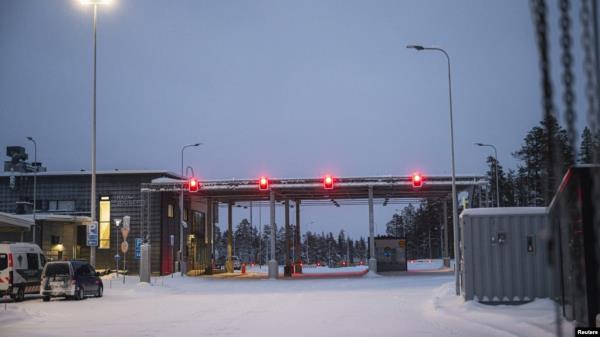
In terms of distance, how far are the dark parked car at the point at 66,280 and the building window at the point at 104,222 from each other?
106ft

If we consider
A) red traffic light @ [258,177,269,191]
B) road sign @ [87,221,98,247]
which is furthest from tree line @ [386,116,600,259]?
road sign @ [87,221,98,247]

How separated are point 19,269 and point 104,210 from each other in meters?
33.9

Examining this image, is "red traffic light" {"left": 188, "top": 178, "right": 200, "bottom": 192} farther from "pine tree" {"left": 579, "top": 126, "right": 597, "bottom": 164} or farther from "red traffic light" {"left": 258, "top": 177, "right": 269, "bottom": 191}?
"pine tree" {"left": 579, "top": 126, "right": 597, "bottom": 164}

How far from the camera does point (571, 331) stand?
46.8ft

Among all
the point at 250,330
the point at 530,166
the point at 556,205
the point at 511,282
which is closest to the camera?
the point at 556,205

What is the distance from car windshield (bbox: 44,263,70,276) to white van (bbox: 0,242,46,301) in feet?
3.46

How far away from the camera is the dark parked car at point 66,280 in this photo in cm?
2933

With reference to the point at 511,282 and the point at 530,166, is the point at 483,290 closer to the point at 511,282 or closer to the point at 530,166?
the point at 511,282

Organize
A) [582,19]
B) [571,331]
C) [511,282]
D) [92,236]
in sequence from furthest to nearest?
[92,236] → [511,282] → [571,331] → [582,19]

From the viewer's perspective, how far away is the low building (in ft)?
195

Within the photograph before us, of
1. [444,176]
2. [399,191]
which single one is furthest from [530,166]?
[444,176]

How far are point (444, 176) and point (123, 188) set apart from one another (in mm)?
27377

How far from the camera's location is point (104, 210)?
207 feet

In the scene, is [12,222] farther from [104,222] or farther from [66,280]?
[104,222]
